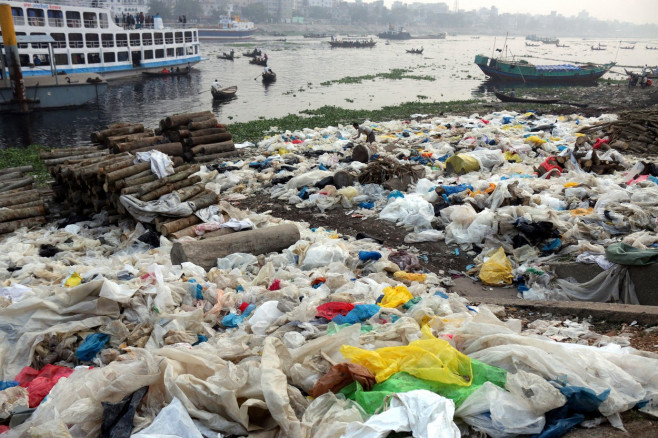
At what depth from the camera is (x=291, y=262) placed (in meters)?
6.75

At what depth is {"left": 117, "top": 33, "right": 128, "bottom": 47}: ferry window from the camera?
36.6 meters

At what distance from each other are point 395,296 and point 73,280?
3.33 m

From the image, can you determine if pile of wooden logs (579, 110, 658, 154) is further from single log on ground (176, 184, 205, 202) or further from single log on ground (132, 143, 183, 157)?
single log on ground (132, 143, 183, 157)

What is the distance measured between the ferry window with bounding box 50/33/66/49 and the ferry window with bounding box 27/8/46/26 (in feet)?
2.94

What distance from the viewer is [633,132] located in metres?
12.4

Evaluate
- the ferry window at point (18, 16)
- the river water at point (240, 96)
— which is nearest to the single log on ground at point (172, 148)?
the river water at point (240, 96)

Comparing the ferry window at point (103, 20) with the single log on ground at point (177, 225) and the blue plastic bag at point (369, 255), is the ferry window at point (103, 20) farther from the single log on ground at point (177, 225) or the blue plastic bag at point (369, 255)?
the blue plastic bag at point (369, 255)

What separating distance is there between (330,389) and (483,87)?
119 ft

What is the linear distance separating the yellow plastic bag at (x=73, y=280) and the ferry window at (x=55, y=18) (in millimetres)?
31149

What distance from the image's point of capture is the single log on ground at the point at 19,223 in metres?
8.27

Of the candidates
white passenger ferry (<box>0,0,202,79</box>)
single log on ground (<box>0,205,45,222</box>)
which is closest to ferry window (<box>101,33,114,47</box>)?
white passenger ferry (<box>0,0,202,79</box>)

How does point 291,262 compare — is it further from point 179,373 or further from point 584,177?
point 584,177

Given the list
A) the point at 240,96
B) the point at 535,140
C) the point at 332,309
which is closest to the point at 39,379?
the point at 332,309

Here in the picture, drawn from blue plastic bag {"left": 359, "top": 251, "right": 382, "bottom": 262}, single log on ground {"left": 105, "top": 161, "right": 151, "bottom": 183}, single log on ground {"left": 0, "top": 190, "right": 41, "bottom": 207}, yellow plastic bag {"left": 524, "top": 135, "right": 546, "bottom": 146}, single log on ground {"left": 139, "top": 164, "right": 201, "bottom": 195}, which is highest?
single log on ground {"left": 105, "top": 161, "right": 151, "bottom": 183}
